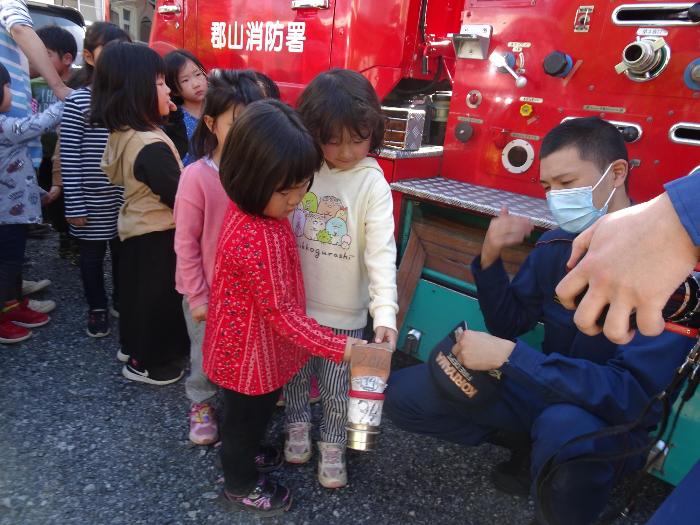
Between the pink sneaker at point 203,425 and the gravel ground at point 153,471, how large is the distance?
4 centimetres

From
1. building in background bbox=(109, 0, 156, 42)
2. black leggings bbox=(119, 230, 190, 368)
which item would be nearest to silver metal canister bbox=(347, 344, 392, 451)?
black leggings bbox=(119, 230, 190, 368)

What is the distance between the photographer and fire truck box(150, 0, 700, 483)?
174 centimetres

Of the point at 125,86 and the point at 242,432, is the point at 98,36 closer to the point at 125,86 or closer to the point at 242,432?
the point at 125,86

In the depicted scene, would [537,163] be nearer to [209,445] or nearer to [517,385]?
[517,385]

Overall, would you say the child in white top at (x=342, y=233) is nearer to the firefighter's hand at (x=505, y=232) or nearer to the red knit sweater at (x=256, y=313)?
the red knit sweater at (x=256, y=313)

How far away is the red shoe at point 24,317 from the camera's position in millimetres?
Answer: 2674

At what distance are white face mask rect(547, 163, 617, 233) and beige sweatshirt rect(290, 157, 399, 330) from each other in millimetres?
527

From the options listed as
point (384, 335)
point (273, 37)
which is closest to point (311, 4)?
point (273, 37)

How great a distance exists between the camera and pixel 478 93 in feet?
Answer: 7.25

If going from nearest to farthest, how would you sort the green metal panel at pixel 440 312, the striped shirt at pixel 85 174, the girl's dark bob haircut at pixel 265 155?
the girl's dark bob haircut at pixel 265 155
the green metal panel at pixel 440 312
the striped shirt at pixel 85 174

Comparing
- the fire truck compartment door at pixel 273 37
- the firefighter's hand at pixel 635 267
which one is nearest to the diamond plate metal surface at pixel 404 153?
the fire truck compartment door at pixel 273 37

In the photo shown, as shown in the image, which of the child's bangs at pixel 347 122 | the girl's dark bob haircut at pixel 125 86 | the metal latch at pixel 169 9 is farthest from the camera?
the metal latch at pixel 169 9

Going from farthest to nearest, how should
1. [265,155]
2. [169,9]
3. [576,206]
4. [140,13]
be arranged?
1. [140,13]
2. [169,9]
3. [576,206]
4. [265,155]

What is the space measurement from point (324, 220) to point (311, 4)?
1467 millimetres
